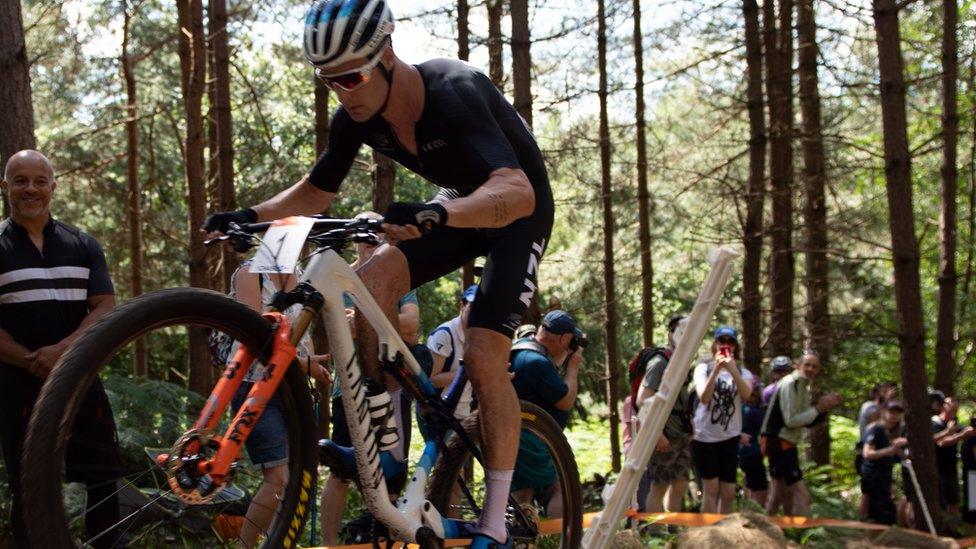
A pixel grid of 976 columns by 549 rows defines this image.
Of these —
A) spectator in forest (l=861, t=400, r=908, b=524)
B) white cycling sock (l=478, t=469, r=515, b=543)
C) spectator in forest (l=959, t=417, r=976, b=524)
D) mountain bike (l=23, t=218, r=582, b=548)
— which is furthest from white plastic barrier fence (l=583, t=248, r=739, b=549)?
spectator in forest (l=959, t=417, r=976, b=524)

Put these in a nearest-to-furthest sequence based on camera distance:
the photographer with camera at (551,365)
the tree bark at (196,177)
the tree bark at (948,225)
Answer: the photographer with camera at (551,365) → the tree bark at (196,177) → the tree bark at (948,225)

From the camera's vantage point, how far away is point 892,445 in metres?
12.4

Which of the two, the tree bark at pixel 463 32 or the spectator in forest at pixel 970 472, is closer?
the spectator in forest at pixel 970 472

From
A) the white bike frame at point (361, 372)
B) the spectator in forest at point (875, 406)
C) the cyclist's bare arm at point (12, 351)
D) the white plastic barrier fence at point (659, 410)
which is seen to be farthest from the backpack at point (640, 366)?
the cyclist's bare arm at point (12, 351)

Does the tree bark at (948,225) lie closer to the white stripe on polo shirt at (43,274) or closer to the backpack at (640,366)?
the backpack at (640,366)

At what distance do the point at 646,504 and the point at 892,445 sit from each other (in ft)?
12.9

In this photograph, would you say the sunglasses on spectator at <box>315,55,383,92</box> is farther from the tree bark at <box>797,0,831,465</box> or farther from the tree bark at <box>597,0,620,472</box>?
the tree bark at <box>797,0,831,465</box>

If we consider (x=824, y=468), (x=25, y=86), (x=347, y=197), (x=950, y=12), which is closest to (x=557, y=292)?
(x=347, y=197)

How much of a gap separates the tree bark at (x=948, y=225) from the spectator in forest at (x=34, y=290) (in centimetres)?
1016

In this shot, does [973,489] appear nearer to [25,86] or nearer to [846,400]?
[846,400]

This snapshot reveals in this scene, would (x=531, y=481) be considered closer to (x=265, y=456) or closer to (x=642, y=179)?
(x=265, y=456)

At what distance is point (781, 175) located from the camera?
16438mm

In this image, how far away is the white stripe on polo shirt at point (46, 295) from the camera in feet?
16.4

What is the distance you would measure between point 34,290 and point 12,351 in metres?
0.34
